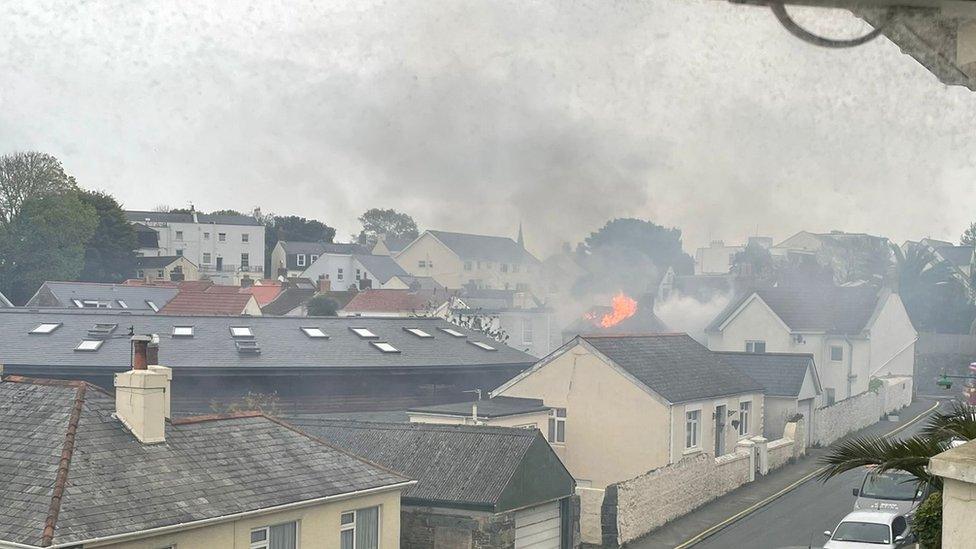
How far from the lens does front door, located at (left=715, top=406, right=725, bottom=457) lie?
32.2 meters

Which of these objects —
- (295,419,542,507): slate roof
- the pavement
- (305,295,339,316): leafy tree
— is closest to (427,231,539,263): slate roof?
(305,295,339,316): leafy tree

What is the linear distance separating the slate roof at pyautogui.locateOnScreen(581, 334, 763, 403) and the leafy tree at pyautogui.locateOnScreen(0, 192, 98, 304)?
54.9 meters

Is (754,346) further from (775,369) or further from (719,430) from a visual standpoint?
(719,430)

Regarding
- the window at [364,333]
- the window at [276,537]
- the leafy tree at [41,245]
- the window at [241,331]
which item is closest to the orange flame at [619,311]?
the window at [364,333]

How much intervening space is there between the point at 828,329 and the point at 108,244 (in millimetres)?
58193

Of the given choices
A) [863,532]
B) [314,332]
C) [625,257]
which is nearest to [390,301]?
[625,257]

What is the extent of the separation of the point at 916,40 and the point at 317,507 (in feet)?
49.5

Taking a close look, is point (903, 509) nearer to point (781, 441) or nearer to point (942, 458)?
point (781, 441)

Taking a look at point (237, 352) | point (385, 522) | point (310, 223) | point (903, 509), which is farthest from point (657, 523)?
point (310, 223)

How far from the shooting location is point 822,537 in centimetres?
2330

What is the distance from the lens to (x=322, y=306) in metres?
55.8

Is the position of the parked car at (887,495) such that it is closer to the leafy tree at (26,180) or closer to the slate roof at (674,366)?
the slate roof at (674,366)

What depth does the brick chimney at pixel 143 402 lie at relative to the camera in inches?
692

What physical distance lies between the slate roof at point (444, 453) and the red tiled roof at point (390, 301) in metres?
31.1
